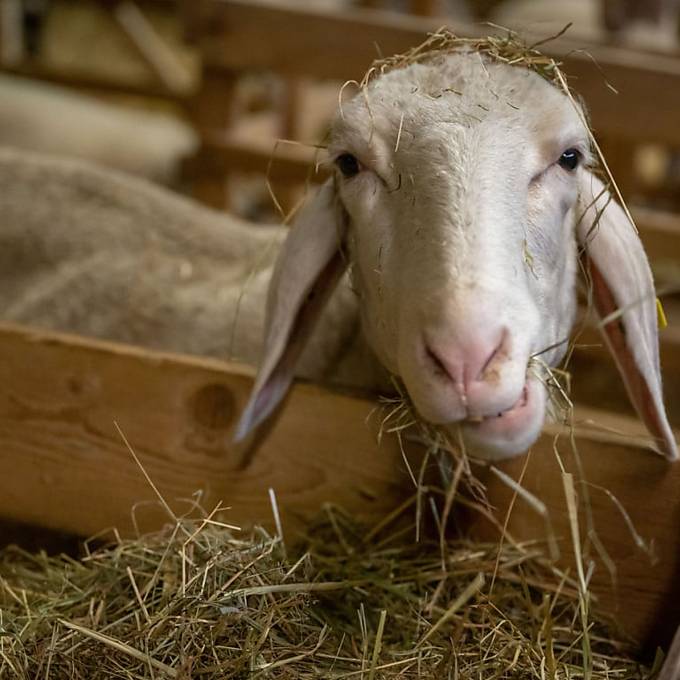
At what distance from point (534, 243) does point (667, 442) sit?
467mm

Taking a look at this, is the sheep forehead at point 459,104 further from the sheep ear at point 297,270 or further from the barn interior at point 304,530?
the sheep ear at point 297,270

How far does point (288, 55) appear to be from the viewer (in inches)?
157

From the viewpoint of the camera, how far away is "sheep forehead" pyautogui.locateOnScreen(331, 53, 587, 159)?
1.74m

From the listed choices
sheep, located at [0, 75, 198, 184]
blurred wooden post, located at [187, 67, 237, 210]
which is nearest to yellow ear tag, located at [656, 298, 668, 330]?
blurred wooden post, located at [187, 67, 237, 210]

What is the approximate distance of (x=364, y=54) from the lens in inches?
151

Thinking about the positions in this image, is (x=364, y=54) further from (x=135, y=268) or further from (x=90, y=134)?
(x=90, y=134)

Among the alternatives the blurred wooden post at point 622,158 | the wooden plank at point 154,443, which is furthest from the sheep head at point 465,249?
the blurred wooden post at point 622,158

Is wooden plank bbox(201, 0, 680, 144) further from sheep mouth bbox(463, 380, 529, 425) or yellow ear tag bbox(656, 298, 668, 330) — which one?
sheep mouth bbox(463, 380, 529, 425)

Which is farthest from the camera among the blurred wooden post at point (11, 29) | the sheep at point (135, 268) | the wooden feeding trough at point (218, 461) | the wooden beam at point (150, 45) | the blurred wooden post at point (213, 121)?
A: the blurred wooden post at point (11, 29)

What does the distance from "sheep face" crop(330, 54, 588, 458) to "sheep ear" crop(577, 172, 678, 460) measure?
6 centimetres

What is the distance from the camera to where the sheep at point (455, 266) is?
143 cm

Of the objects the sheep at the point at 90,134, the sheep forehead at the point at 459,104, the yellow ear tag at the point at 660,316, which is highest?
the sheep forehead at the point at 459,104

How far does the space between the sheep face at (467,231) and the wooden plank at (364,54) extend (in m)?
1.61

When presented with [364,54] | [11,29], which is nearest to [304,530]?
[364,54]
